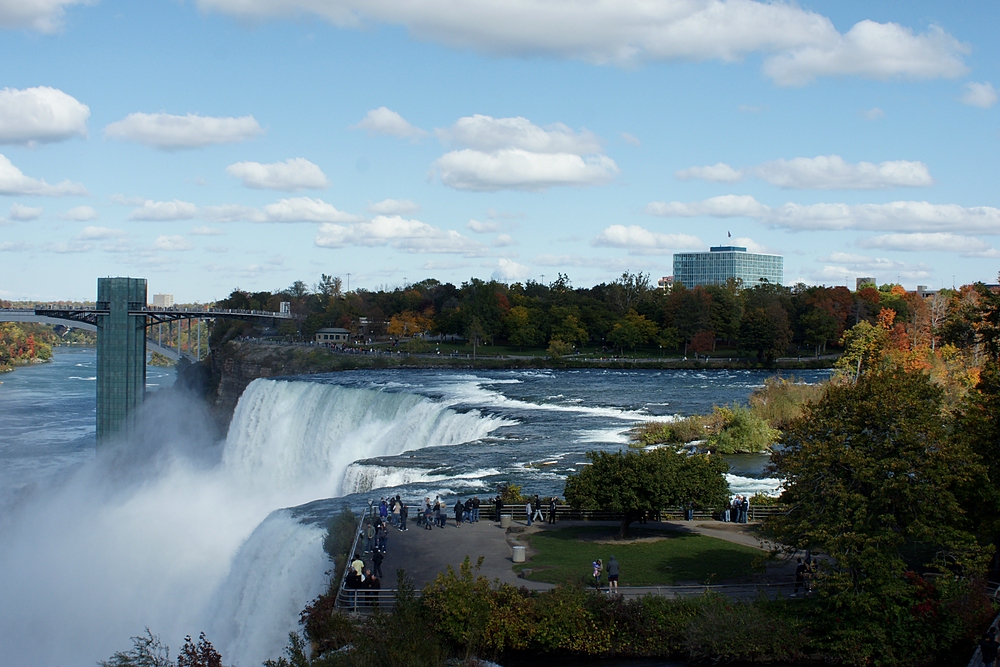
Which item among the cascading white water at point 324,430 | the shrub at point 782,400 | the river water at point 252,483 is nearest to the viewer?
the river water at point 252,483

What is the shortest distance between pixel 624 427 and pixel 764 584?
24.1m

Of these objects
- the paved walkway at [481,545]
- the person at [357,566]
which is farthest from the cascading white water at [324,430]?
the person at [357,566]

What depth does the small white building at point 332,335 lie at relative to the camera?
376 ft

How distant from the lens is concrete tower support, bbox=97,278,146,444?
60.6 metres

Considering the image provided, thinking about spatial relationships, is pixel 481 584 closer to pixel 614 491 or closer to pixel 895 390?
pixel 614 491

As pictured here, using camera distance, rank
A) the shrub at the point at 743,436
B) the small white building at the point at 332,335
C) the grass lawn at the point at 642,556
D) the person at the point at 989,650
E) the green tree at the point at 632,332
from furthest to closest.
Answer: the small white building at the point at 332,335, the green tree at the point at 632,332, the shrub at the point at 743,436, the grass lawn at the point at 642,556, the person at the point at 989,650

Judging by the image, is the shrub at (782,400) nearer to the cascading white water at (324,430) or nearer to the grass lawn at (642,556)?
the cascading white water at (324,430)

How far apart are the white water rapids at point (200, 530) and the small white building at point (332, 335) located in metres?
50.4

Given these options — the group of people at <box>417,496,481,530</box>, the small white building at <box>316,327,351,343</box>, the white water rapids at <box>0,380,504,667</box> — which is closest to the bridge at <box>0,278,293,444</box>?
the white water rapids at <box>0,380,504,667</box>

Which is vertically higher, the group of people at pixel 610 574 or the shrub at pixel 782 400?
the shrub at pixel 782 400

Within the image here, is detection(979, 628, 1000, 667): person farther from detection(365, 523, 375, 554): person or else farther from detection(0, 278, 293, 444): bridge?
detection(0, 278, 293, 444): bridge

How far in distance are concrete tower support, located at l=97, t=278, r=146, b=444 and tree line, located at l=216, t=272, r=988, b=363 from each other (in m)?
41.4

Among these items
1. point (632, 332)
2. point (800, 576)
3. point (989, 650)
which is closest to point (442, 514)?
point (800, 576)

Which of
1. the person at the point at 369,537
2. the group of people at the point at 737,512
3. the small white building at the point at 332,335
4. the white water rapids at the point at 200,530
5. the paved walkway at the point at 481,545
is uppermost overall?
the small white building at the point at 332,335
